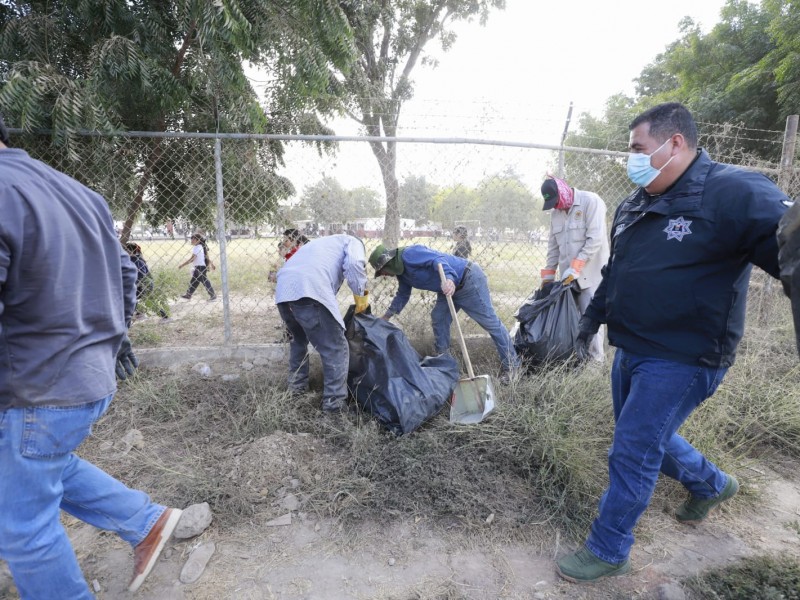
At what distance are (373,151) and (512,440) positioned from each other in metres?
2.40

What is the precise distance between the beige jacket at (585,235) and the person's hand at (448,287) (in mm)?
1024

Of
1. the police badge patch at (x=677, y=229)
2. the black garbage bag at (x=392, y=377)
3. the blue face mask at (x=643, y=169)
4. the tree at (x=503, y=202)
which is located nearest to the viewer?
the police badge patch at (x=677, y=229)

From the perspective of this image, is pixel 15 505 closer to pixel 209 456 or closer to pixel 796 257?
pixel 209 456

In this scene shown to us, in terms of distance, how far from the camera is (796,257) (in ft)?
3.58

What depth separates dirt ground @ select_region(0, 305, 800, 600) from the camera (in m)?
1.81

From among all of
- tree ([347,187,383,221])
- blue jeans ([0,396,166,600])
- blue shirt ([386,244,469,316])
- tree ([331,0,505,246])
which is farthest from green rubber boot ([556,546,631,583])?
tree ([331,0,505,246])

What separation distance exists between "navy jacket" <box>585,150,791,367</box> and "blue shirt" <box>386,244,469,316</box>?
1787 mm

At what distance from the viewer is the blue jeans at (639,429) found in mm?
1658

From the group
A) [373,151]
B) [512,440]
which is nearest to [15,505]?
[512,440]

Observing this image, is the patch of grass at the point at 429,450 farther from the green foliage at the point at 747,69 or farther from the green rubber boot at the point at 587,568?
the green foliage at the point at 747,69

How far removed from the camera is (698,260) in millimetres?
1552

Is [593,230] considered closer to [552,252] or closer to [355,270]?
[552,252]

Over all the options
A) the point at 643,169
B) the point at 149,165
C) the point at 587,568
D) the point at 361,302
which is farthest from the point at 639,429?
the point at 149,165

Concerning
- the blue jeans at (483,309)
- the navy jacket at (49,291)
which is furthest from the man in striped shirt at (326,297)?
the navy jacket at (49,291)
